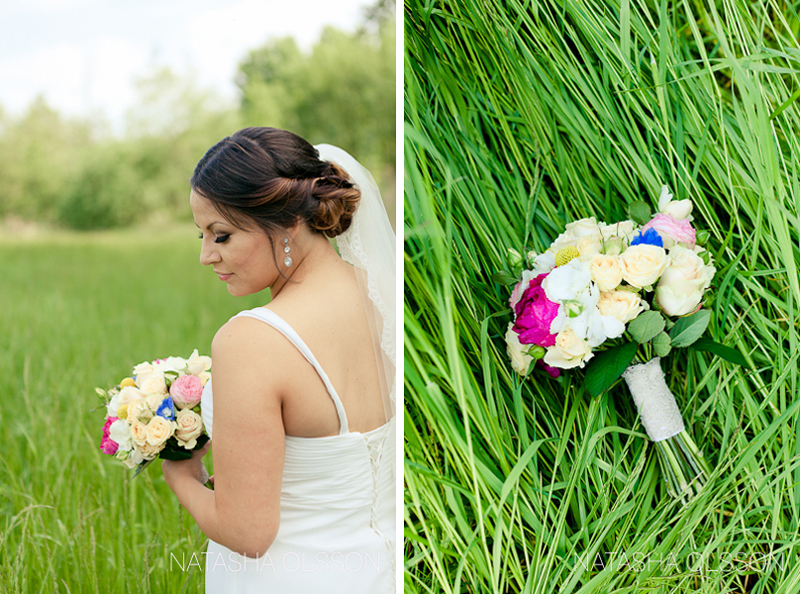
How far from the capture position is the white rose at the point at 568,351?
102 cm

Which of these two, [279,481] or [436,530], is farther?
[436,530]

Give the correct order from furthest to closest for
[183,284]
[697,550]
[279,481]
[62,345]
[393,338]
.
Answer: [183,284] → [62,345] → [697,550] → [393,338] → [279,481]

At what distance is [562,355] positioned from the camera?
40.9 inches

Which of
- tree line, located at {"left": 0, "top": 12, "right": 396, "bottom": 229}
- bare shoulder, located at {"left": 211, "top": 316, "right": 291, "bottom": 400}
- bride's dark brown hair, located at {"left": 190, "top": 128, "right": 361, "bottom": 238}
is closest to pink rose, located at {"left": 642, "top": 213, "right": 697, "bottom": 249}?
bride's dark brown hair, located at {"left": 190, "top": 128, "right": 361, "bottom": 238}

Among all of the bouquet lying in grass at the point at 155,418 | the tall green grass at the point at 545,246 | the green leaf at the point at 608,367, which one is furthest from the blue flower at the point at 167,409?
the green leaf at the point at 608,367

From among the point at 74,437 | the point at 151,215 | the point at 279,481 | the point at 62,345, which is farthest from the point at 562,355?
the point at 151,215

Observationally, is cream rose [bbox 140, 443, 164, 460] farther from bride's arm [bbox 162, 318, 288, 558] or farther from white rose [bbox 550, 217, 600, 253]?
white rose [bbox 550, 217, 600, 253]

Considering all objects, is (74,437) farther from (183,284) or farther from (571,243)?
(183,284)

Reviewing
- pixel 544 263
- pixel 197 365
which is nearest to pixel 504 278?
pixel 544 263

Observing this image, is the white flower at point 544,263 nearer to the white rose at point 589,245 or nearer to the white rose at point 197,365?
the white rose at point 589,245

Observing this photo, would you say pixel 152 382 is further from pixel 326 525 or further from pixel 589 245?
pixel 589 245

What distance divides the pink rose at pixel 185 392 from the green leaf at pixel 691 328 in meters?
0.97

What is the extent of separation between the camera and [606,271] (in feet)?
3.44

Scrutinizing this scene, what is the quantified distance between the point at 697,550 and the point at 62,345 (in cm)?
239
